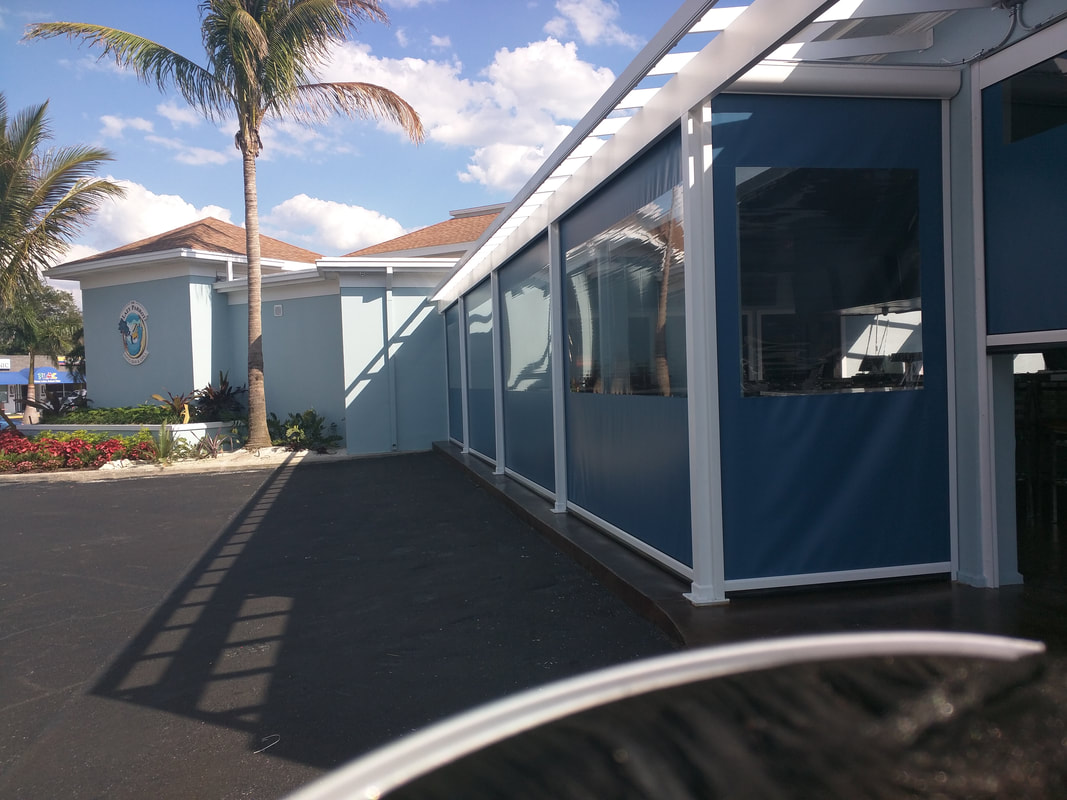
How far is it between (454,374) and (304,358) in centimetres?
427

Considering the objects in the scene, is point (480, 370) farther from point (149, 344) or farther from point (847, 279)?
point (149, 344)

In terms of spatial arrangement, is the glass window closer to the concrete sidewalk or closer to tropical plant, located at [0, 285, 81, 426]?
the concrete sidewalk

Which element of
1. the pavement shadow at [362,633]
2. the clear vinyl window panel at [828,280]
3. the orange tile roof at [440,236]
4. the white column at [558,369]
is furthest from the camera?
the orange tile roof at [440,236]

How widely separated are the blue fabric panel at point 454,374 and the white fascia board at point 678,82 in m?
6.43

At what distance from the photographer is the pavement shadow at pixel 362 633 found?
3664 mm

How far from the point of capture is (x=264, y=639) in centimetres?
474

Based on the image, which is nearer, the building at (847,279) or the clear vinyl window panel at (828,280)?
the building at (847,279)

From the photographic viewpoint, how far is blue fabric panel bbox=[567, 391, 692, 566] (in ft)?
16.2

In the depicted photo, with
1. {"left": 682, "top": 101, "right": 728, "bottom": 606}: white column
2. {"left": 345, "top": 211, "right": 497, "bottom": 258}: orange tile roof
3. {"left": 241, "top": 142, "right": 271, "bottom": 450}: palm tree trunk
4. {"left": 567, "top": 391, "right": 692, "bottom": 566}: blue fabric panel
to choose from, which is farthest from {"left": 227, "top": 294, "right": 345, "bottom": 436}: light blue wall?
{"left": 682, "top": 101, "right": 728, "bottom": 606}: white column

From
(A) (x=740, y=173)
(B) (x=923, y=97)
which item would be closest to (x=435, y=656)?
(A) (x=740, y=173)

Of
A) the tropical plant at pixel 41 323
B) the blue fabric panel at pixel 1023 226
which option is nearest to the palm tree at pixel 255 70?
the tropical plant at pixel 41 323

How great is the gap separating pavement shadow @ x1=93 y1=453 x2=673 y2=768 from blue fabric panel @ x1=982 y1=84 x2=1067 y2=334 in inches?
104

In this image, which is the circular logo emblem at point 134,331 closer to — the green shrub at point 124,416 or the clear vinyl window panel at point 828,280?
the green shrub at point 124,416

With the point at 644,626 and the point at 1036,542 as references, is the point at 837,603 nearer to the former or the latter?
the point at 644,626
